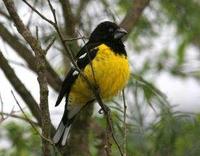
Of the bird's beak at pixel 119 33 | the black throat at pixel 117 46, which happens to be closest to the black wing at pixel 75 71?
the black throat at pixel 117 46

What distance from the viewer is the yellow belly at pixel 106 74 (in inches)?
188

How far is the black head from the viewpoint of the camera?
508 centimetres

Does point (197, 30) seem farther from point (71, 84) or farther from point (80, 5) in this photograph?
point (71, 84)

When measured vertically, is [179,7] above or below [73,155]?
above

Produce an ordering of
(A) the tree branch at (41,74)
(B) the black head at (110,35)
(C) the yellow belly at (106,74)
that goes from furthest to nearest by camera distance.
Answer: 1. (B) the black head at (110,35)
2. (C) the yellow belly at (106,74)
3. (A) the tree branch at (41,74)

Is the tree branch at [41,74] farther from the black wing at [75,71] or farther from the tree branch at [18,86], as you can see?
the tree branch at [18,86]

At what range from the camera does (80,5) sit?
679 cm

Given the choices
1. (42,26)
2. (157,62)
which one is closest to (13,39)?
(42,26)

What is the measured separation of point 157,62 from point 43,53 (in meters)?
4.68

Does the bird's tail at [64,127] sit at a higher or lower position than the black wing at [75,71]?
lower

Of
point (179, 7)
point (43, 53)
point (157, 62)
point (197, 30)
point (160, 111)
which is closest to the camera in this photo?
point (43, 53)

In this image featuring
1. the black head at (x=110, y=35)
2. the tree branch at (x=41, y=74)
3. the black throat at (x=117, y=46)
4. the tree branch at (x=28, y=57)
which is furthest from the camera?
the tree branch at (x=28, y=57)

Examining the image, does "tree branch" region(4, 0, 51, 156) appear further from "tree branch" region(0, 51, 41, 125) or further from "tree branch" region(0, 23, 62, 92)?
"tree branch" region(0, 23, 62, 92)

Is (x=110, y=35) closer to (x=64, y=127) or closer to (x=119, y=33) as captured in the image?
(x=119, y=33)
